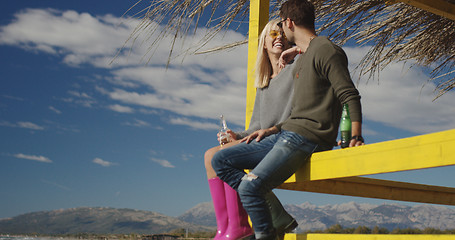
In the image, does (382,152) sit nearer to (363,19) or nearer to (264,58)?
(264,58)

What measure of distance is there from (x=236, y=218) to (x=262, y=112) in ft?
2.37

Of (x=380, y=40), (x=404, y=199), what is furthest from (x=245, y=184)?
(x=380, y=40)

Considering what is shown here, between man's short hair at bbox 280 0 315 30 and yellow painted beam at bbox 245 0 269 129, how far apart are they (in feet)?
3.57

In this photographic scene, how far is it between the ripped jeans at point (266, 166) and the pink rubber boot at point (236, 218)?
373 mm

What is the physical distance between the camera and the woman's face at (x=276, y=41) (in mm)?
3281

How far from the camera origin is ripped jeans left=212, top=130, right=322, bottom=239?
2574mm

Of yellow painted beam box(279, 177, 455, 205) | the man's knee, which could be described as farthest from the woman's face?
the man's knee

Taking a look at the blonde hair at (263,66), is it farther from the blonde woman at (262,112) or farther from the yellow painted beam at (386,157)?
the yellow painted beam at (386,157)

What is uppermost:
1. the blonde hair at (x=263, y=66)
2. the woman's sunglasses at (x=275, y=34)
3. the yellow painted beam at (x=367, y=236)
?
the woman's sunglasses at (x=275, y=34)

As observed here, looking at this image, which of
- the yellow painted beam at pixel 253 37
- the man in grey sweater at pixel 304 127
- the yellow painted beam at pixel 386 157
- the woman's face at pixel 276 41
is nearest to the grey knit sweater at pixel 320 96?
the man in grey sweater at pixel 304 127

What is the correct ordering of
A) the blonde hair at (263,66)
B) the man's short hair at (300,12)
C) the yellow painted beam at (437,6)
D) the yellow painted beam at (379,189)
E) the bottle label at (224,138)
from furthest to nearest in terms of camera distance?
1. the yellow painted beam at (437,6)
2. the yellow painted beam at (379,189)
3. the blonde hair at (263,66)
4. the bottle label at (224,138)
5. the man's short hair at (300,12)

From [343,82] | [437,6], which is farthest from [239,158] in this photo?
[437,6]

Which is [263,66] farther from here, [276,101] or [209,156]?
[209,156]

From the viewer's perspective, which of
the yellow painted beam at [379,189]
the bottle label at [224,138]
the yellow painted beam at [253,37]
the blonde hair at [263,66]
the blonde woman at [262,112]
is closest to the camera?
the blonde woman at [262,112]
